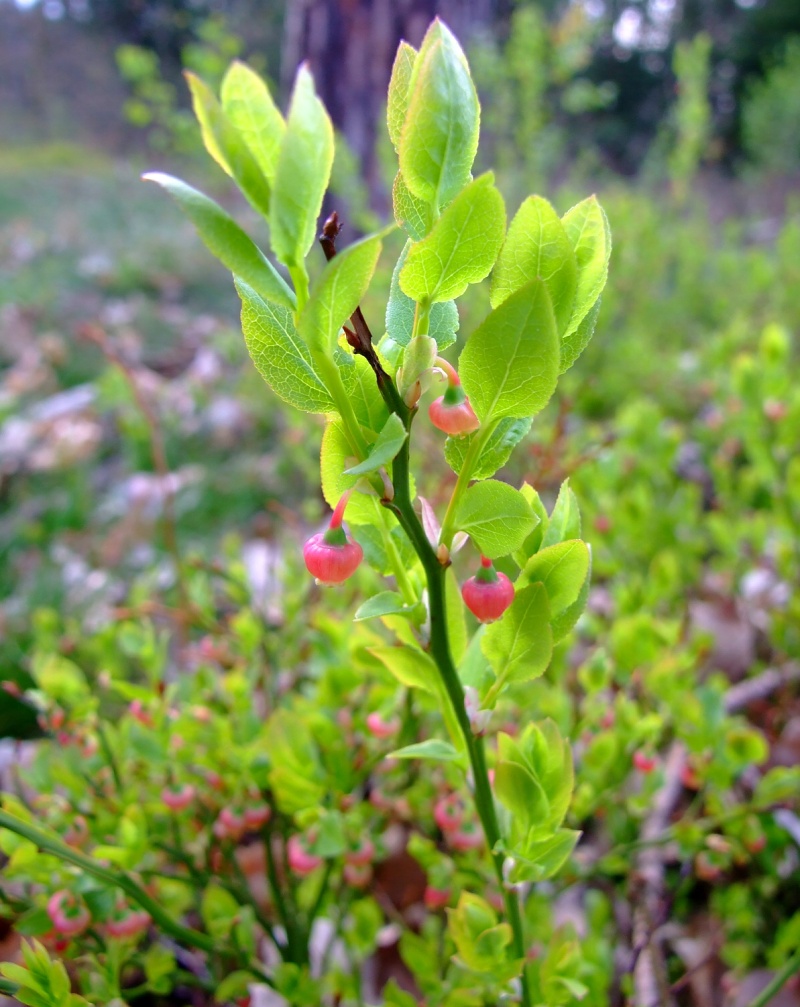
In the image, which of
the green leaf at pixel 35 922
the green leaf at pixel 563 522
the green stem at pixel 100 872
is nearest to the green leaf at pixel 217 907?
the green stem at pixel 100 872

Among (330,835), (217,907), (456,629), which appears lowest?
(217,907)

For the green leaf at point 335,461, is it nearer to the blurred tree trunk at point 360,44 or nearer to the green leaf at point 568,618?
the green leaf at point 568,618

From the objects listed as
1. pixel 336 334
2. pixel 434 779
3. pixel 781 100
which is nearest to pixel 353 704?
pixel 434 779

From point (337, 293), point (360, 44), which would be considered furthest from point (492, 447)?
point (360, 44)

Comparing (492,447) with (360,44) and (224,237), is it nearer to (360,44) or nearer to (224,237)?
(224,237)

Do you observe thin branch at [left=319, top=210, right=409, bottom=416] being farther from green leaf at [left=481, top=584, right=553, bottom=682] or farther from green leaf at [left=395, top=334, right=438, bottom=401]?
green leaf at [left=481, top=584, right=553, bottom=682]

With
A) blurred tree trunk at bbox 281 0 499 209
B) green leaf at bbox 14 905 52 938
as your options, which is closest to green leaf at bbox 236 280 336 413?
green leaf at bbox 14 905 52 938
